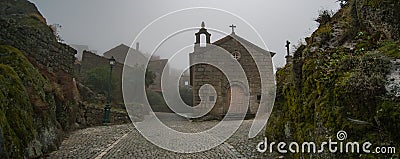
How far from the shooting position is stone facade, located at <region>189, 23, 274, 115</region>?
19069mm

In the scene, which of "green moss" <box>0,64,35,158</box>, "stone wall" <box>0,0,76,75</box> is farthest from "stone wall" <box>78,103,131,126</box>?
"green moss" <box>0,64,35,158</box>

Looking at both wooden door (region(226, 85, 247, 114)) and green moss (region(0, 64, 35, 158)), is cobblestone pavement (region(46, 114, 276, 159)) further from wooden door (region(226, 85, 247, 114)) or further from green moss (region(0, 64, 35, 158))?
wooden door (region(226, 85, 247, 114))

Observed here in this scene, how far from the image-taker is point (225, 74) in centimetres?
1970

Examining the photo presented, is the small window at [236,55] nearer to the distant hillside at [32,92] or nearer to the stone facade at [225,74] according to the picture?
the stone facade at [225,74]

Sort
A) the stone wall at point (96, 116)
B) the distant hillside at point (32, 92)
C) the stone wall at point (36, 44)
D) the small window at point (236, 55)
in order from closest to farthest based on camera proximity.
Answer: the distant hillside at point (32, 92)
the stone wall at point (36, 44)
the stone wall at point (96, 116)
the small window at point (236, 55)

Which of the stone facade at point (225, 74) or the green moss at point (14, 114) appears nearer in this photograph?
the green moss at point (14, 114)

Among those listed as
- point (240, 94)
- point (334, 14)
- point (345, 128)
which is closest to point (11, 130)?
point (345, 128)

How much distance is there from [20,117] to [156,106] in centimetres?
1982

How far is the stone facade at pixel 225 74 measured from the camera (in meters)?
19.1

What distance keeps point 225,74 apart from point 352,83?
16528 millimetres

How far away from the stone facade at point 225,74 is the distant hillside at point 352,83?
13103mm

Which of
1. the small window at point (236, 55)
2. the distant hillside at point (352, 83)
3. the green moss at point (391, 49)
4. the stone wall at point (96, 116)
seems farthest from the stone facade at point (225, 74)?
the green moss at point (391, 49)

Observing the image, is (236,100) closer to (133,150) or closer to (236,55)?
(236,55)

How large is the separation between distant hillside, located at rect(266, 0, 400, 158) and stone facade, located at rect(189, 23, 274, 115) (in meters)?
13.1
